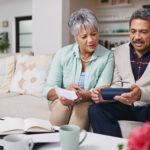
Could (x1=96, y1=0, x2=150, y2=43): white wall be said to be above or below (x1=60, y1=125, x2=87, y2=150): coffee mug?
above

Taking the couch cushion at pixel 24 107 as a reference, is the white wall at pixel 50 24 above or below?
above

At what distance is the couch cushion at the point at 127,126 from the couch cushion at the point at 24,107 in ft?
1.77

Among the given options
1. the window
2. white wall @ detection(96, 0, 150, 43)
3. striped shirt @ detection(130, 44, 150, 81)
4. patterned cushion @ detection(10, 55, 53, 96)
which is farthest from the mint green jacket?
the window

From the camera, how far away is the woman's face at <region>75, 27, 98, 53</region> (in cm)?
160

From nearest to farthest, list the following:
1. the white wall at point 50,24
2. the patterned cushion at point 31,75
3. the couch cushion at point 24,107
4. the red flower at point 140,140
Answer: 1. the red flower at point 140,140
2. the couch cushion at point 24,107
3. the patterned cushion at point 31,75
4. the white wall at point 50,24

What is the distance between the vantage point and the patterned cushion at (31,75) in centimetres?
216

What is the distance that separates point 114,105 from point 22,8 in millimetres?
6363

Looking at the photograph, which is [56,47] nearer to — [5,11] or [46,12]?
[46,12]

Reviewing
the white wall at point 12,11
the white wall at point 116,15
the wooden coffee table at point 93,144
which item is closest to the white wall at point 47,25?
the white wall at point 116,15

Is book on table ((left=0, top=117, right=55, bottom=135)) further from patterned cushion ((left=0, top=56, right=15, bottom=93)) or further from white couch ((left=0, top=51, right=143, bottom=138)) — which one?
patterned cushion ((left=0, top=56, right=15, bottom=93))

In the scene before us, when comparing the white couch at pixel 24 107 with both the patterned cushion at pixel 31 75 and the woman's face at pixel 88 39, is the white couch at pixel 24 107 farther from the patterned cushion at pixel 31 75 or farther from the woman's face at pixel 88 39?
the woman's face at pixel 88 39

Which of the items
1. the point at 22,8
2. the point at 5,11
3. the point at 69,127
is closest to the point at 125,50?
the point at 69,127

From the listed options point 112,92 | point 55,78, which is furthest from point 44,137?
point 55,78

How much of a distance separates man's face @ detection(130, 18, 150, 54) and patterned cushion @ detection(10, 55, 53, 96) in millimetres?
902
